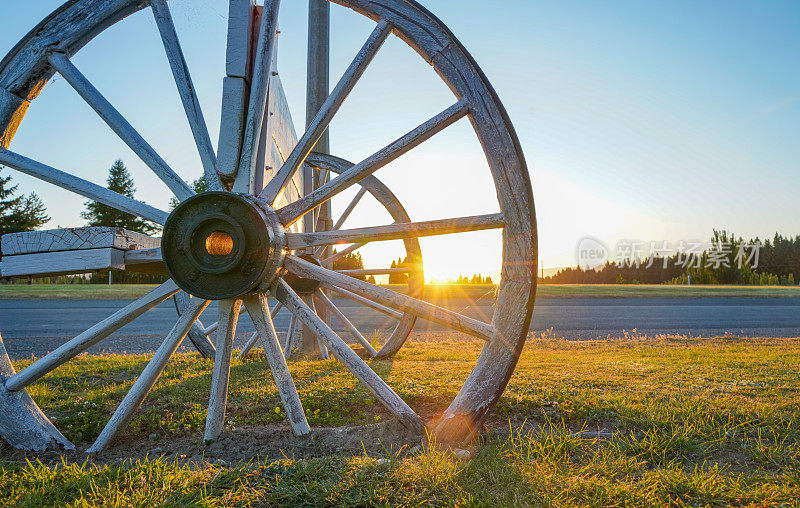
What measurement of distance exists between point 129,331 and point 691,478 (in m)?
9.21

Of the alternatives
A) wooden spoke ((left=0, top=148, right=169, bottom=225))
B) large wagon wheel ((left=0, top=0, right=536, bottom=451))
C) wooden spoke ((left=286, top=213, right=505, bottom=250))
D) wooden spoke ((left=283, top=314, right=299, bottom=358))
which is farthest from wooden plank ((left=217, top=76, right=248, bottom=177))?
wooden spoke ((left=283, top=314, right=299, bottom=358))

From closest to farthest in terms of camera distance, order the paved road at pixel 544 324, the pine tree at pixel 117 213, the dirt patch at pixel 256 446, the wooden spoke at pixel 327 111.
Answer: the dirt patch at pixel 256 446 → the wooden spoke at pixel 327 111 → the paved road at pixel 544 324 → the pine tree at pixel 117 213

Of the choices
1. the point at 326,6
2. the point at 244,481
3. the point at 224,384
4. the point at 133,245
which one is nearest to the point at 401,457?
the point at 244,481

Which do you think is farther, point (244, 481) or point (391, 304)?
point (391, 304)

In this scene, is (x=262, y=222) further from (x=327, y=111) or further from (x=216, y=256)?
(x=327, y=111)

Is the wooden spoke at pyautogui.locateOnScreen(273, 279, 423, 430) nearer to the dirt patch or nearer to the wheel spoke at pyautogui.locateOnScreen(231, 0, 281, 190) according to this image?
the dirt patch

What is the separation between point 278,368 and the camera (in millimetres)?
Result: 2486

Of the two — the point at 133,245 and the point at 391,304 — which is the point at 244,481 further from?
the point at 133,245

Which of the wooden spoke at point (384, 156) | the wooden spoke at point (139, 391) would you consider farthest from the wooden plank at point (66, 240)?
the wooden spoke at point (384, 156)

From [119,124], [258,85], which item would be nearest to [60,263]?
[119,124]

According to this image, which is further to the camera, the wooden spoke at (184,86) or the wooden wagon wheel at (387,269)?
the wooden wagon wheel at (387,269)

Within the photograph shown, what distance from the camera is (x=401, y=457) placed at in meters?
2.18

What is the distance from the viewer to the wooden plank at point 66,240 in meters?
2.58

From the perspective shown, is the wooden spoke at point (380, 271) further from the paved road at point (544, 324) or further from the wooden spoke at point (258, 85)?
the paved road at point (544, 324)
